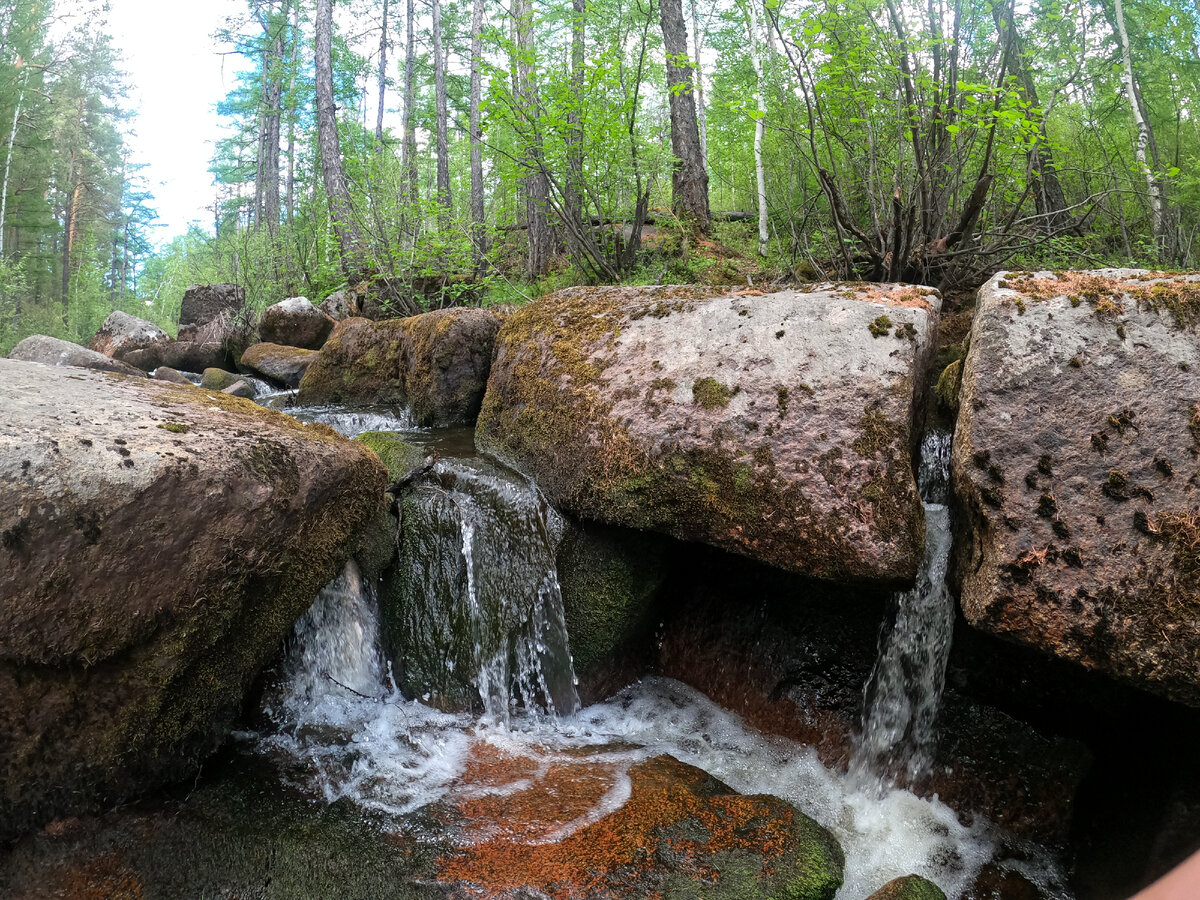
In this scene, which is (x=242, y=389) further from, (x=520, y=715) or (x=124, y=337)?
(x=124, y=337)

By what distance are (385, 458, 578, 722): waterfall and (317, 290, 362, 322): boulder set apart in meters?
9.28

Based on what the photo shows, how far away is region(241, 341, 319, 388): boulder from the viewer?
31.6 ft

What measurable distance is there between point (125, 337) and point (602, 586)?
1514 centimetres

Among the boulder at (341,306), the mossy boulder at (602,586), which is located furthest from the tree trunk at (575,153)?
the boulder at (341,306)

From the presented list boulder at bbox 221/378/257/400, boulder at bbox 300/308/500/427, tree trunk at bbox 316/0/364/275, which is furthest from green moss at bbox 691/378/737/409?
tree trunk at bbox 316/0/364/275

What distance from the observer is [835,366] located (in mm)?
3176

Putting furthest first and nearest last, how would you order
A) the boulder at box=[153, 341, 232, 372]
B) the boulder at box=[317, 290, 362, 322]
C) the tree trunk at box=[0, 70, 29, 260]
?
the tree trunk at box=[0, 70, 29, 260] → the boulder at box=[153, 341, 232, 372] → the boulder at box=[317, 290, 362, 322]

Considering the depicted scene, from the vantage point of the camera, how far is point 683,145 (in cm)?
876

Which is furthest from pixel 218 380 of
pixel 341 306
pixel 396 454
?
pixel 396 454

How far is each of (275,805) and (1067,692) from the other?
3451mm

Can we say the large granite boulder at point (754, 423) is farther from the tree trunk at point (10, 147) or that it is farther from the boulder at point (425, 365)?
the tree trunk at point (10, 147)

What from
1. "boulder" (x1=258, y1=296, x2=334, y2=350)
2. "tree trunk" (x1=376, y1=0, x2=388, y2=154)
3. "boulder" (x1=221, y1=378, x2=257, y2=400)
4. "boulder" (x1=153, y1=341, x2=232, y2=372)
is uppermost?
"tree trunk" (x1=376, y1=0, x2=388, y2=154)

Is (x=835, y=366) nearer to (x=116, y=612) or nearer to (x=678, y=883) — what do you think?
(x=678, y=883)

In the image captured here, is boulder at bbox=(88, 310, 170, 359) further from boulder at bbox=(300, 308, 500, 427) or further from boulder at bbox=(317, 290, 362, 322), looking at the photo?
boulder at bbox=(300, 308, 500, 427)
